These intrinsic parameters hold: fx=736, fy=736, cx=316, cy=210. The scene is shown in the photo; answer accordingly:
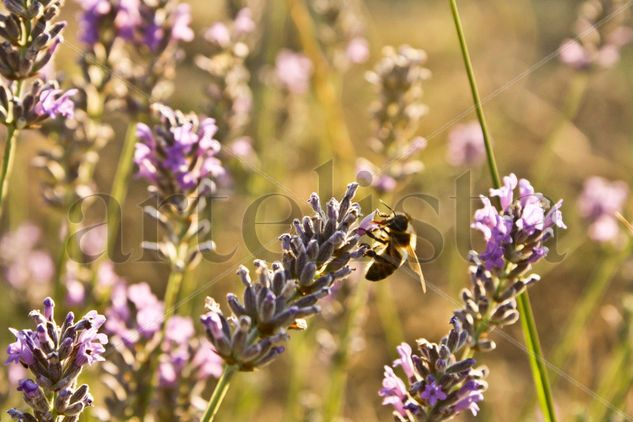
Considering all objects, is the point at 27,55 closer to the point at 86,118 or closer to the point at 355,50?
the point at 86,118

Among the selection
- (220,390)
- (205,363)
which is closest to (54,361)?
(220,390)

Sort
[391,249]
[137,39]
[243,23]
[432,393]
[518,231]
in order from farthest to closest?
[243,23] < [137,39] < [391,249] < [518,231] < [432,393]

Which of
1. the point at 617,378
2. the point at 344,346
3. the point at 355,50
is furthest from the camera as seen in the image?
the point at 355,50

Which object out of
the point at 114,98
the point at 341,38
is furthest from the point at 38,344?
the point at 341,38

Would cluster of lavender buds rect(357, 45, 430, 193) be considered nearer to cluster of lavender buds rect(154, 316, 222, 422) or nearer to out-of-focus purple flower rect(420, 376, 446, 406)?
cluster of lavender buds rect(154, 316, 222, 422)

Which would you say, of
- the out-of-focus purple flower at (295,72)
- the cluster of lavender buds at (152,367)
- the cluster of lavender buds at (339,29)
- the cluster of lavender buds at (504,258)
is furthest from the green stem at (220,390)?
the out-of-focus purple flower at (295,72)

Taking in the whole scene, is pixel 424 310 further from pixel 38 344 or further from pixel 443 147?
pixel 38 344

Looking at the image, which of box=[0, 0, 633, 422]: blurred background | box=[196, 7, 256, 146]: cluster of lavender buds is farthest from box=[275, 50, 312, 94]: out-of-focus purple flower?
box=[196, 7, 256, 146]: cluster of lavender buds
